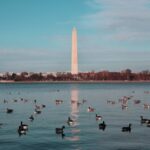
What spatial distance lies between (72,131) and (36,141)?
566cm

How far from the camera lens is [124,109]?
5678cm

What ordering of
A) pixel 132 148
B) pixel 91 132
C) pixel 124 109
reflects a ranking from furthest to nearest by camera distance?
1. pixel 124 109
2. pixel 91 132
3. pixel 132 148

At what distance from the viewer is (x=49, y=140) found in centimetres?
3116

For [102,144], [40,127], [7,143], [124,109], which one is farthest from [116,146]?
[124,109]

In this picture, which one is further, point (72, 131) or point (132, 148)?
point (72, 131)

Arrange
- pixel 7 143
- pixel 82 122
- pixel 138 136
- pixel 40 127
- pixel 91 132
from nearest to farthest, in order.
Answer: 1. pixel 7 143
2. pixel 138 136
3. pixel 91 132
4. pixel 40 127
5. pixel 82 122

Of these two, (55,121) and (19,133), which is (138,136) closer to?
(19,133)

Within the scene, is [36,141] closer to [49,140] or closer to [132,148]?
[49,140]

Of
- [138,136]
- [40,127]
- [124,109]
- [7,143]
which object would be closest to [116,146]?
[138,136]

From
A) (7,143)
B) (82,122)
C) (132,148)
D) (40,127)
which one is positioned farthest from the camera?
(82,122)

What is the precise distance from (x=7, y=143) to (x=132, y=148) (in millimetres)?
8391

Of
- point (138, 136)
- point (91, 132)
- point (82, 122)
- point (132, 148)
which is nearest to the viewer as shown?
point (132, 148)

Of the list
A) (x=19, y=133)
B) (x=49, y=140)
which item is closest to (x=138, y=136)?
(x=49, y=140)

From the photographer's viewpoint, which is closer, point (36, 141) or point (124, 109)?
point (36, 141)
